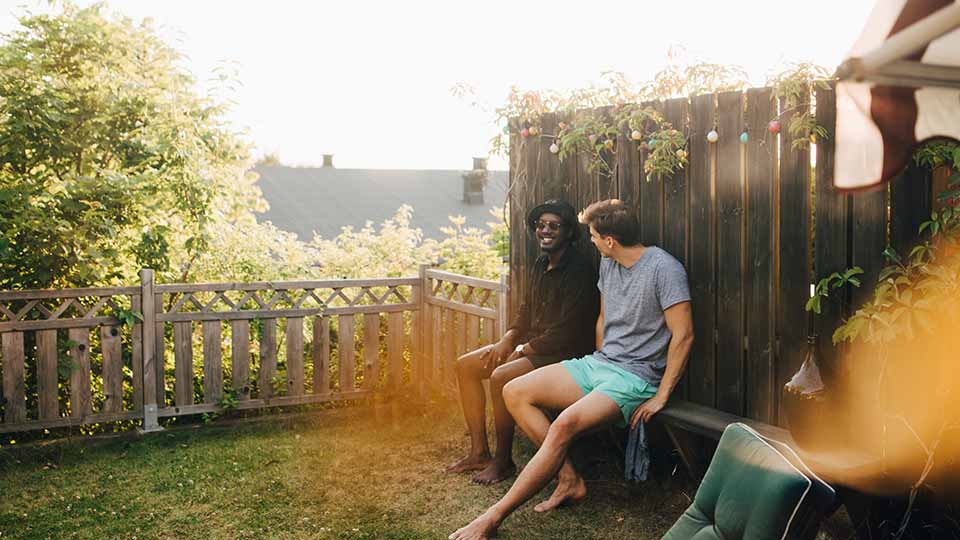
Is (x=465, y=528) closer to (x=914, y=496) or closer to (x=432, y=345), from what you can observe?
(x=914, y=496)

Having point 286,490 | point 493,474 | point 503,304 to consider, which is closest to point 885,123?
point 493,474

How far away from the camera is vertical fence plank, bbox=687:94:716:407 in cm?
402

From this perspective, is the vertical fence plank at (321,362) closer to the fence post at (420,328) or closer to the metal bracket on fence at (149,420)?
the fence post at (420,328)

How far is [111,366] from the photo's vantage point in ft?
18.5

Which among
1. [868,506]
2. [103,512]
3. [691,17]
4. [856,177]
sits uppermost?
[691,17]

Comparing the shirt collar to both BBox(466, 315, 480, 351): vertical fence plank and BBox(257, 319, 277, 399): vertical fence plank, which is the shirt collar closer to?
BBox(466, 315, 480, 351): vertical fence plank

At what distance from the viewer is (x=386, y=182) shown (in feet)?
96.5

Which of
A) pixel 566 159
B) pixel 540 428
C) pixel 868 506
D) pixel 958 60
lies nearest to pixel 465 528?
pixel 540 428

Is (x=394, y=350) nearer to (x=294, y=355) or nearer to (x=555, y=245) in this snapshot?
(x=294, y=355)

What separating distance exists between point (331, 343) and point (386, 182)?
2305 centimetres

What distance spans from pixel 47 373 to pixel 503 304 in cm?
310

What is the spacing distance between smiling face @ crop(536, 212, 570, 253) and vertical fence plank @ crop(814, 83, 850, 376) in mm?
1586

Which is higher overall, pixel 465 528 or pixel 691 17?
pixel 691 17

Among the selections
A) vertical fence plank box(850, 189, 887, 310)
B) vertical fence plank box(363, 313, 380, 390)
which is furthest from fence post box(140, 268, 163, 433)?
vertical fence plank box(850, 189, 887, 310)
